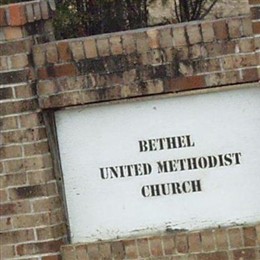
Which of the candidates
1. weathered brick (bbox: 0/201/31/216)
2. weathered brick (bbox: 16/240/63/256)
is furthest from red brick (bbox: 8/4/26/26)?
weathered brick (bbox: 16/240/63/256)

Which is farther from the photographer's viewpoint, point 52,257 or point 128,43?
point 52,257

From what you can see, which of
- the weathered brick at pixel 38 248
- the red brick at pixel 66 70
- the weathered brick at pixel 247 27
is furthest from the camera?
the weathered brick at pixel 38 248

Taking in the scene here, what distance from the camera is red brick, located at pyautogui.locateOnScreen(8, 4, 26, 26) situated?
18.0ft

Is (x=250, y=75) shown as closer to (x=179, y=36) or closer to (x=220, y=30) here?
(x=220, y=30)

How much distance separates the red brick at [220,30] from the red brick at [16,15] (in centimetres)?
108

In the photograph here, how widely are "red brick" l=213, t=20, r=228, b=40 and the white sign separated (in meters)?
0.32

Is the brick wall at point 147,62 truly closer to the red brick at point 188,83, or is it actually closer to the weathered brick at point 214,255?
the red brick at point 188,83

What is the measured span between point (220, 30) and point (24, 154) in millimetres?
1304

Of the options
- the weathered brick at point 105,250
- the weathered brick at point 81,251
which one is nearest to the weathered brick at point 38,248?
the weathered brick at point 81,251

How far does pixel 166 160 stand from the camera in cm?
553

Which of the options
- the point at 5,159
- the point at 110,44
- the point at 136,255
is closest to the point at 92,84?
the point at 110,44

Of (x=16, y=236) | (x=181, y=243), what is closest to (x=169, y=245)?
(x=181, y=243)

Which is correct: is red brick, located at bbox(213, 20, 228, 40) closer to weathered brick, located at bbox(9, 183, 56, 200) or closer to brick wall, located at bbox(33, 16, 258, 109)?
brick wall, located at bbox(33, 16, 258, 109)

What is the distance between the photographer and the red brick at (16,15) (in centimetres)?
549
